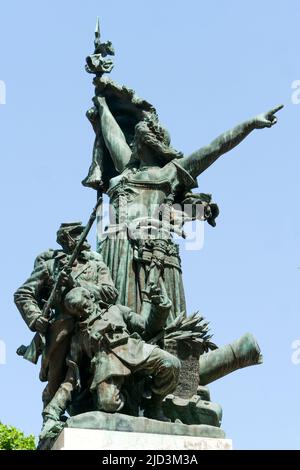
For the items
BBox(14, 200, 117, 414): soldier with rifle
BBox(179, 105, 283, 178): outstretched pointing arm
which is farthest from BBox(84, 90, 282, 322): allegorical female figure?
BBox(14, 200, 117, 414): soldier with rifle

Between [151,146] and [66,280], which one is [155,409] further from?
[151,146]

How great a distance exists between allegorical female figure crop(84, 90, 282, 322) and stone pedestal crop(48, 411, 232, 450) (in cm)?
212

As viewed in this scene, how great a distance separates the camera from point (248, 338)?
1547cm

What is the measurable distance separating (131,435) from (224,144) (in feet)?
18.0

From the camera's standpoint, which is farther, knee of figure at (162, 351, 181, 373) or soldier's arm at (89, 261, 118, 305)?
soldier's arm at (89, 261, 118, 305)

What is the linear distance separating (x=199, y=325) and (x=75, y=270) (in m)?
1.80

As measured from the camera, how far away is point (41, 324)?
14.5 m

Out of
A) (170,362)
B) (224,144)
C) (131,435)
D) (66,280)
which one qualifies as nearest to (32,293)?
(66,280)

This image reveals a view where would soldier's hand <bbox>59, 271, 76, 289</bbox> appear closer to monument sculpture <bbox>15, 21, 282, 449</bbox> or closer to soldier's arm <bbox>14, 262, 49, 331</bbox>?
monument sculpture <bbox>15, 21, 282, 449</bbox>

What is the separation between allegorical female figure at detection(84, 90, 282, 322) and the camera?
632 inches

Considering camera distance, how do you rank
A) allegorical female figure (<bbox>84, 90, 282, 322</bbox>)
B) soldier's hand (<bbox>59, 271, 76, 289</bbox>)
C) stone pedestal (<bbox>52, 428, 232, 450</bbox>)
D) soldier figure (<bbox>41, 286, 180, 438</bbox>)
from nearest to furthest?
1. stone pedestal (<bbox>52, 428, 232, 450</bbox>)
2. soldier figure (<bbox>41, 286, 180, 438</bbox>)
3. soldier's hand (<bbox>59, 271, 76, 289</bbox>)
4. allegorical female figure (<bbox>84, 90, 282, 322</bbox>)
